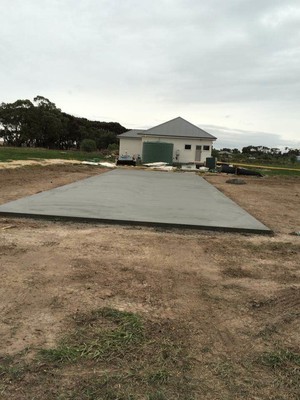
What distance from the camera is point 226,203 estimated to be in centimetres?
867

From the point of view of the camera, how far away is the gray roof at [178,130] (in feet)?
108

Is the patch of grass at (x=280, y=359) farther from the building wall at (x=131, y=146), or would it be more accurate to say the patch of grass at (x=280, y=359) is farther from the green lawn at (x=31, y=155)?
the building wall at (x=131, y=146)

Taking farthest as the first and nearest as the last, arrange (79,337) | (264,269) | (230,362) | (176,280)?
(264,269), (176,280), (79,337), (230,362)

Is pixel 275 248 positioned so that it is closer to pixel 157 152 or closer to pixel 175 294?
pixel 175 294

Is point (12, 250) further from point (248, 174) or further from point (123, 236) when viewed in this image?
point (248, 174)

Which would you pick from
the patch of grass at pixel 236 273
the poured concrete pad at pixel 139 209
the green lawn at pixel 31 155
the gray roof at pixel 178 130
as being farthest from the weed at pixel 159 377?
the gray roof at pixel 178 130

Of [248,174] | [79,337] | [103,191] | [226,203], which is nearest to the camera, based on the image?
[79,337]

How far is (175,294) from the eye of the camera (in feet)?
10.8

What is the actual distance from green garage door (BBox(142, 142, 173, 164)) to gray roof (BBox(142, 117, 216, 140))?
2.40 metres

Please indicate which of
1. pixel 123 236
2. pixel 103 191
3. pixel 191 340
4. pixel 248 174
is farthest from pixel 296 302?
pixel 248 174

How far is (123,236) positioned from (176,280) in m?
1.74

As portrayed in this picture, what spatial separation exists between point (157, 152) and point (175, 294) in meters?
Answer: 27.8

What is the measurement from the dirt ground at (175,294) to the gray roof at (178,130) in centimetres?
2791

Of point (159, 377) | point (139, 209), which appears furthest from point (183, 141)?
point (159, 377)
